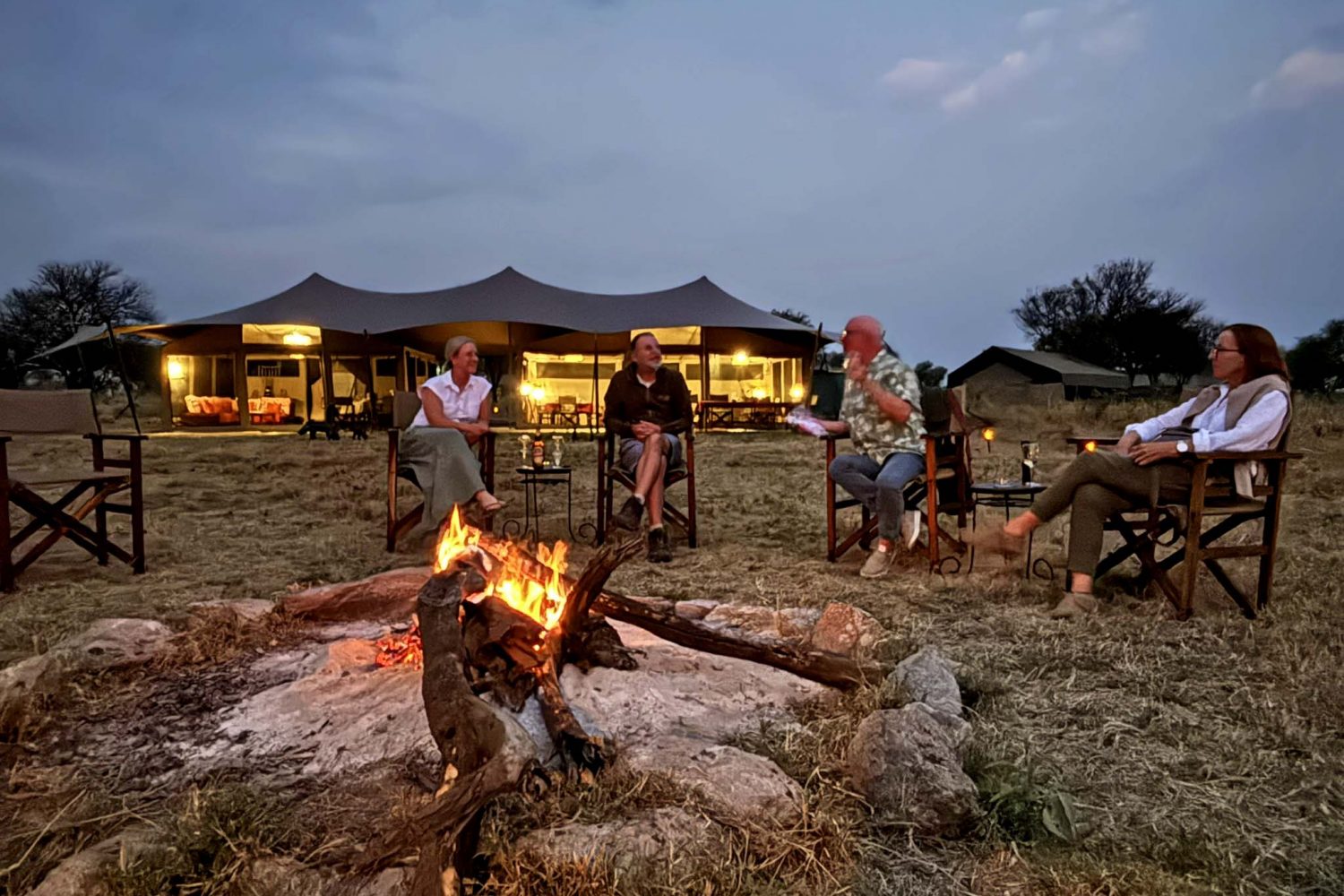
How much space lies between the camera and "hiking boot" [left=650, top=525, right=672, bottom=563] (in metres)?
3.87

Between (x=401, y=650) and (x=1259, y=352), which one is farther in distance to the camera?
(x=1259, y=352)

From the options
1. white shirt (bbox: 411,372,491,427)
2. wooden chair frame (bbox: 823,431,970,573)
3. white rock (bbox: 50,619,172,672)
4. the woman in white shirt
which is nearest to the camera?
white rock (bbox: 50,619,172,672)

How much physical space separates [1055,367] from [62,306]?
1230 inches

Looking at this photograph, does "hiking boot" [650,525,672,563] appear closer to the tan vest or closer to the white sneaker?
the white sneaker

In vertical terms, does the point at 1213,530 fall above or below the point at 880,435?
below

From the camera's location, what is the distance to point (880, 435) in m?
3.61

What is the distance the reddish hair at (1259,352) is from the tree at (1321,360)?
22.6 meters

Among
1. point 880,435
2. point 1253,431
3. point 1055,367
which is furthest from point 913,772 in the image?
point 1055,367

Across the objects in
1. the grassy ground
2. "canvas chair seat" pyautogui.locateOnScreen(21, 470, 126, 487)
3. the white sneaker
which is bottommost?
the grassy ground

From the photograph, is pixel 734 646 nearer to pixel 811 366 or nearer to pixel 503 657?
pixel 503 657

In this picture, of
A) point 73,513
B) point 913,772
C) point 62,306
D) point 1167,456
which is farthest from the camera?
point 62,306

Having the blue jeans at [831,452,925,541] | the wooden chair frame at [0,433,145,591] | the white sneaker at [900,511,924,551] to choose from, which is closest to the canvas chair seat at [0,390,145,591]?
the wooden chair frame at [0,433,145,591]

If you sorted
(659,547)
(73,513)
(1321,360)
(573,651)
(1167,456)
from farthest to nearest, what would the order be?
1. (1321,360)
2. (659,547)
3. (73,513)
4. (1167,456)
5. (573,651)

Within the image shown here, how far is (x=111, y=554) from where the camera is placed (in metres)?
3.88
